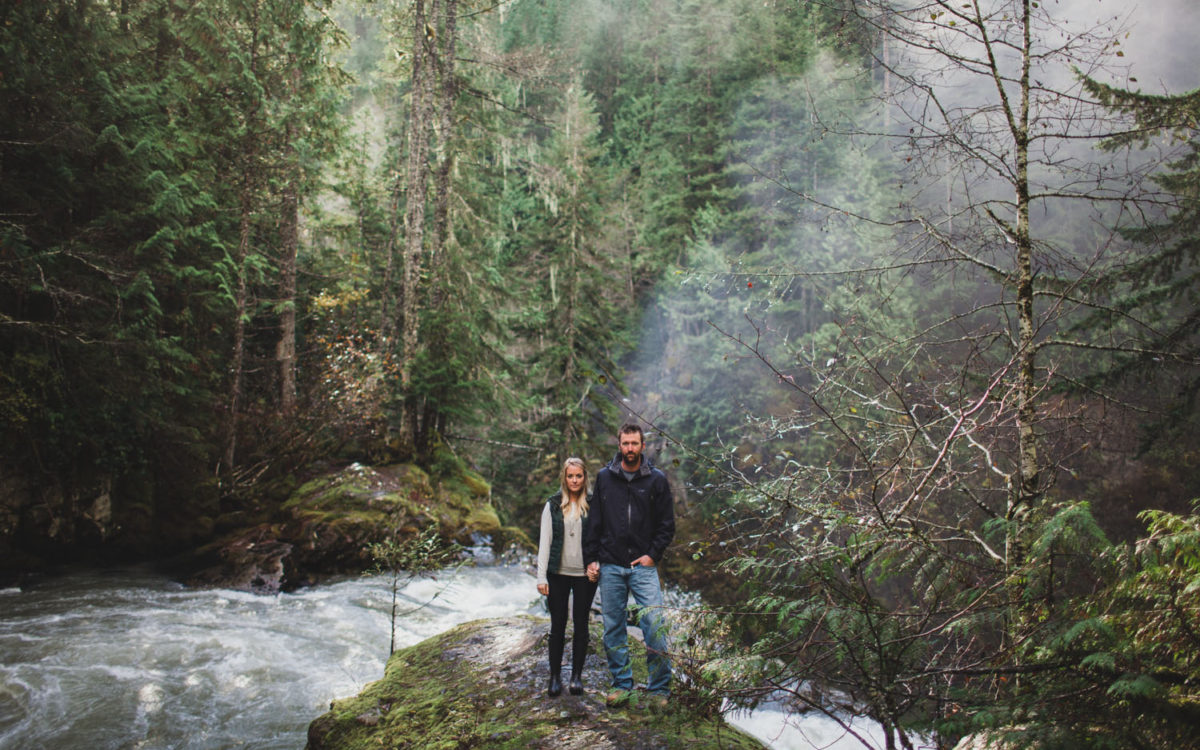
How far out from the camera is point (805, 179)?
83.9ft

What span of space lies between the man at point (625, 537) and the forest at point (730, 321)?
528 millimetres

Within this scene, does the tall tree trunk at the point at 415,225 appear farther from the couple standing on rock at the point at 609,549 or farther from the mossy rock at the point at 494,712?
the couple standing on rock at the point at 609,549

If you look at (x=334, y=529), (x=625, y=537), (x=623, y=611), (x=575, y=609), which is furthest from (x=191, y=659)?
(x=625, y=537)

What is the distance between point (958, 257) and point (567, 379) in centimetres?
1455

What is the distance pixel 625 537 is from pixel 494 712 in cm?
155

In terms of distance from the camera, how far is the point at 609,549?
469 cm

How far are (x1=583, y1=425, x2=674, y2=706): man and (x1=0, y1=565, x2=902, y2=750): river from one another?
1464 mm

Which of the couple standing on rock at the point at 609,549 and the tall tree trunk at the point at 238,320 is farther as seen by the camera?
the tall tree trunk at the point at 238,320

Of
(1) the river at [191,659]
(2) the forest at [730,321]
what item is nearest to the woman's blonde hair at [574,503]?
(2) the forest at [730,321]

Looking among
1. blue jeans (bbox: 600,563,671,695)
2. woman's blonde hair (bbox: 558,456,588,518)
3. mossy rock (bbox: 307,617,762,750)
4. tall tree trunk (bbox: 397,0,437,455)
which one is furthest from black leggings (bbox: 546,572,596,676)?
tall tree trunk (bbox: 397,0,437,455)

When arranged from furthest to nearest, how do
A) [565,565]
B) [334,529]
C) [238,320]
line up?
1. [238,320]
2. [334,529]
3. [565,565]

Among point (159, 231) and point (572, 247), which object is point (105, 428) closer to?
point (159, 231)

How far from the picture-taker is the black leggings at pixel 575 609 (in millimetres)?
4609

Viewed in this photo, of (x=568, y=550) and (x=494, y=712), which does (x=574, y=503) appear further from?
(x=494, y=712)
